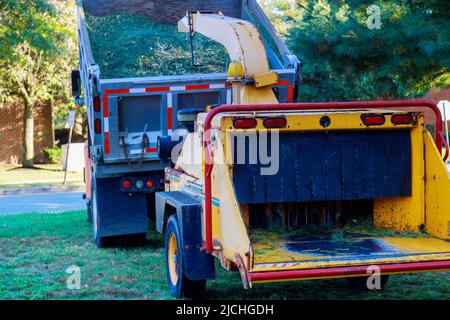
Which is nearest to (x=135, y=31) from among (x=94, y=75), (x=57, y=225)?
(x=94, y=75)

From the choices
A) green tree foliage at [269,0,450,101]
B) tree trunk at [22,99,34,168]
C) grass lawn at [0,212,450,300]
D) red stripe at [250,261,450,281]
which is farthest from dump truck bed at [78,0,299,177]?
tree trunk at [22,99,34,168]

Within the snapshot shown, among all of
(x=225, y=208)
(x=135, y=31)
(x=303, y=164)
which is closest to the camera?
(x=225, y=208)

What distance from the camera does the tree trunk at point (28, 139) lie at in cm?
2861

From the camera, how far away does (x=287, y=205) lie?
22.4 ft

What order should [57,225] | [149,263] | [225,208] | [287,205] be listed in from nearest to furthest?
[225,208] < [287,205] < [149,263] < [57,225]

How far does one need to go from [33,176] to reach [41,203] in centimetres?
933

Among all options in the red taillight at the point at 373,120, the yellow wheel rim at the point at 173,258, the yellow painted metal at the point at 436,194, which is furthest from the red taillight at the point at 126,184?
the yellow painted metal at the point at 436,194

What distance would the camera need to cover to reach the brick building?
31.3 metres

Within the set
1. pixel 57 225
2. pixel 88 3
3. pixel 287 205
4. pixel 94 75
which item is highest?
pixel 88 3

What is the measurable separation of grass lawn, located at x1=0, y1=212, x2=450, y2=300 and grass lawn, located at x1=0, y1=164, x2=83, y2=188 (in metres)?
12.9

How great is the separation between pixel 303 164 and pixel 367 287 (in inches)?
60.9

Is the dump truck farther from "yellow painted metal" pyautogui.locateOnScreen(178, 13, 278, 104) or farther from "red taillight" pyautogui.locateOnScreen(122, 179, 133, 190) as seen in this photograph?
"yellow painted metal" pyautogui.locateOnScreen(178, 13, 278, 104)

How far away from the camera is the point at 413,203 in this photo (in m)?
6.64
